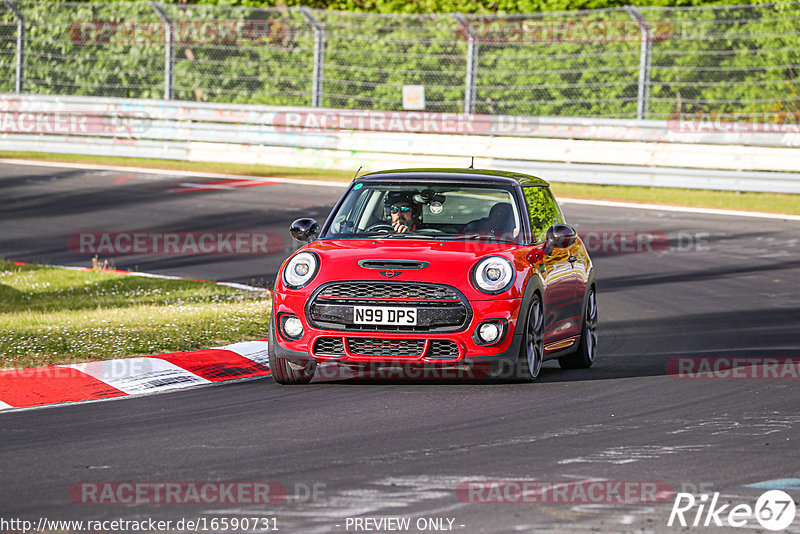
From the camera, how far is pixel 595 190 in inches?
958

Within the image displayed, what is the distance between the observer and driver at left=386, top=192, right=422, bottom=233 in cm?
978

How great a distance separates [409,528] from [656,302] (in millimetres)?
8790

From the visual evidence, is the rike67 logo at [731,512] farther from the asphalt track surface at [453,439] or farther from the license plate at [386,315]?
the license plate at [386,315]

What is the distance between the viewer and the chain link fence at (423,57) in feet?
76.5

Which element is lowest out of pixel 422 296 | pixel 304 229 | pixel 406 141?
pixel 422 296

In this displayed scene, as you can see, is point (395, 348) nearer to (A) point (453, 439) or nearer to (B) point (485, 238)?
(B) point (485, 238)

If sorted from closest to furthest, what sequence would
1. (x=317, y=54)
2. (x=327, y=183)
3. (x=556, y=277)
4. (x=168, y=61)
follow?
(x=556, y=277) < (x=327, y=183) < (x=317, y=54) < (x=168, y=61)

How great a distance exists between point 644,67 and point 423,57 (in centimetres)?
439

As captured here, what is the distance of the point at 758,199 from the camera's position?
2288 centimetres

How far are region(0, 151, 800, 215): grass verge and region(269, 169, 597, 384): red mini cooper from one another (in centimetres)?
1280

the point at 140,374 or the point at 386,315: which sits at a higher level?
the point at 386,315

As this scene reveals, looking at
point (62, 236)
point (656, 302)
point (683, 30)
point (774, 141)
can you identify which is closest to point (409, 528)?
point (656, 302)

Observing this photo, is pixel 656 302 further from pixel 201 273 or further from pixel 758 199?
pixel 758 199

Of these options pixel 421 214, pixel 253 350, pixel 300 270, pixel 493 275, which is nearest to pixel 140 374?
pixel 253 350
